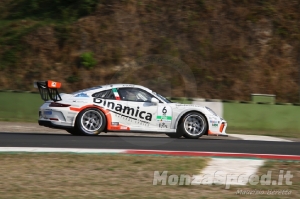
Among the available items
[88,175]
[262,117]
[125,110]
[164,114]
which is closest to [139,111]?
[125,110]

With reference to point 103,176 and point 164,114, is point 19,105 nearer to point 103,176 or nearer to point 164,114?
point 164,114

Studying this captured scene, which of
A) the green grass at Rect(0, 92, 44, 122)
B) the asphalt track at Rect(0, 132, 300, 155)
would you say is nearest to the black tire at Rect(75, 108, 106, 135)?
the asphalt track at Rect(0, 132, 300, 155)

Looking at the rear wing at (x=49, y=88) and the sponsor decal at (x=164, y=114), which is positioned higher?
the rear wing at (x=49, y=88)

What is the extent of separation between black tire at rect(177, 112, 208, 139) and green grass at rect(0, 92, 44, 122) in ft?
25.1

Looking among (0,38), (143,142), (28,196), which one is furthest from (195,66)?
(28,196)

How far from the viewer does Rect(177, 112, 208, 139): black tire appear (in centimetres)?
1281

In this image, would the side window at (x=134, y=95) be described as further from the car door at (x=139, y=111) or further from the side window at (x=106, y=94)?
the side window at (x=106, y=94)

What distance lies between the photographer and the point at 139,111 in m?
12.7

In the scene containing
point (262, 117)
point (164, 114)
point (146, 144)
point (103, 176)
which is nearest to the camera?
point (103, 176)

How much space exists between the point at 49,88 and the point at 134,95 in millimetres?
2036

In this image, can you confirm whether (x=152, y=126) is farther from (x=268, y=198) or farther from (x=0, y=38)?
(x=0, y=38)

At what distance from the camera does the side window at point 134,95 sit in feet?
42.0

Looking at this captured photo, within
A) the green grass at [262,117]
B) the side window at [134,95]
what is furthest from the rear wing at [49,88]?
the green grass at [262,117]

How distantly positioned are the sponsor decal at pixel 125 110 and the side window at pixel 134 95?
0.85 feet
